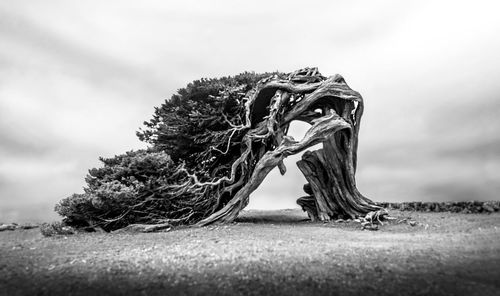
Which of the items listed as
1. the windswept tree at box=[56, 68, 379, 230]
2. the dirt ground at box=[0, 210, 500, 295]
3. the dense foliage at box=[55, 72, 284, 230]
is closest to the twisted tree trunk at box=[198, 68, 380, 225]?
the windswept tree at box=[56, 68, 379, 230]

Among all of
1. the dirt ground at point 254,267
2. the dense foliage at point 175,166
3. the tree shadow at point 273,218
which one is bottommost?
the dirt ground at point 254,267

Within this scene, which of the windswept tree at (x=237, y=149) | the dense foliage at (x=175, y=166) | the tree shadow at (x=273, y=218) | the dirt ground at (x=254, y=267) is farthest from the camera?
the tree shadow at (x=273, y=218)

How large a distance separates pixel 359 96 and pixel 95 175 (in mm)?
11026

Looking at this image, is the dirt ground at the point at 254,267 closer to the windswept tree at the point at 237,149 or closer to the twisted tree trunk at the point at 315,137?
the windswept tree at the point at 237,149

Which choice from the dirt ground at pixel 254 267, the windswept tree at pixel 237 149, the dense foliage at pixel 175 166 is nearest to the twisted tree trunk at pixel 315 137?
the windswept tree at pixel 237 149

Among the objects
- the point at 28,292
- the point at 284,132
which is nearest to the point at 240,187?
the point at 284,132

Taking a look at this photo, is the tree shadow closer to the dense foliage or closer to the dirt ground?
the dense foliage

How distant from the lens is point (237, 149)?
15.4 metres

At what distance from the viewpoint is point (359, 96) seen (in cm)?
1483

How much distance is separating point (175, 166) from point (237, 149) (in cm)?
293

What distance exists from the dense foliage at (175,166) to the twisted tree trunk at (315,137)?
0.81m

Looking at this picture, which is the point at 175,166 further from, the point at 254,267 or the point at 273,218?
the point at 254,267

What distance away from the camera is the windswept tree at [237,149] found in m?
12.9

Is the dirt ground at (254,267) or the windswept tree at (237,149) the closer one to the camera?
the dirt ground at (254,267)
